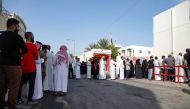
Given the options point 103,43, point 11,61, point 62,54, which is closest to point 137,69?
point 62,54

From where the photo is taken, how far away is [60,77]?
1197 cm

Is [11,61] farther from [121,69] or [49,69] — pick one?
[121,69]

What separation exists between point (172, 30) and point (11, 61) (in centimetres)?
2298

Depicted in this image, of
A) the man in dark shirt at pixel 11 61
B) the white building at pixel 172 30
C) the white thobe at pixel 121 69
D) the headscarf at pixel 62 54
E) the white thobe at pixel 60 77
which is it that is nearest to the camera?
the man in dark shirt at pixel 11 61

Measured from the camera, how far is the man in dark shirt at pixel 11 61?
6719 mm

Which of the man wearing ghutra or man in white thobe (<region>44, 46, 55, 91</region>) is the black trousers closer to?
the man wearing ghutra

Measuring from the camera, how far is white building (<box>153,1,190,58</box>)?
85.2 feet

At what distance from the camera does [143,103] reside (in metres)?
9.87

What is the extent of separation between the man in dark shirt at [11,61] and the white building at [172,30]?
2029 cm

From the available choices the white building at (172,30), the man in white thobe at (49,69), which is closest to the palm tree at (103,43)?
the white building at (172,30)

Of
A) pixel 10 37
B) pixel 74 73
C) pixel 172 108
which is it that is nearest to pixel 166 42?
pixel 74 73

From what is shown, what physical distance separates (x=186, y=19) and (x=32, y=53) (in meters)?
18.8

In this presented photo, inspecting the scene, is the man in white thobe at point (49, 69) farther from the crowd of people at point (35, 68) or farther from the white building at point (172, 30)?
the white building at point (172, 30)

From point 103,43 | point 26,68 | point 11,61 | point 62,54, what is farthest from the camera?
point 103,43
